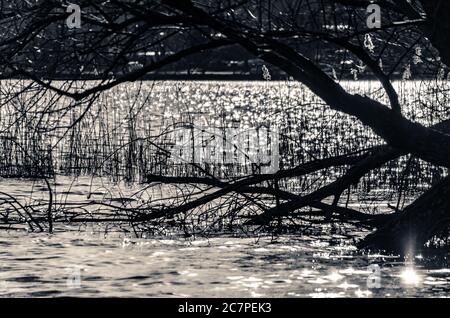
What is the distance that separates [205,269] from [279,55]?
248 cm

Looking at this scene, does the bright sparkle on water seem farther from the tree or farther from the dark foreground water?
the tree

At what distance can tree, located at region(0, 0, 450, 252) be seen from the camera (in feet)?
37.7

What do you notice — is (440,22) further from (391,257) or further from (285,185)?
(285,185)

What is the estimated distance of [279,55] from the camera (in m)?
12.3

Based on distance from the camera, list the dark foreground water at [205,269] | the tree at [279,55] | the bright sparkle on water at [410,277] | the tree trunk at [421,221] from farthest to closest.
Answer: the tree trunk at [421,221] → the bright sparkle on water at [410,277] → the tree at [279,55] → the dark foreground water at [205,269]

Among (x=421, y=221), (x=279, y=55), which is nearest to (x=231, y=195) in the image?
(x=279, y=55)

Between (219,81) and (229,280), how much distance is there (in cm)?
11689

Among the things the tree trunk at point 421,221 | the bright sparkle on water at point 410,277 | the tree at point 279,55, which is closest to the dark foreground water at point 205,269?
the bright sparkle on water at point 410,277

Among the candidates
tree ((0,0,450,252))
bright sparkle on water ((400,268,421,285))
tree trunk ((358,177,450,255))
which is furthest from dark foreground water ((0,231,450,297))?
tree ((0,0,450,252))

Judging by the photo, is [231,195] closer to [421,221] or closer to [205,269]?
[205,269]

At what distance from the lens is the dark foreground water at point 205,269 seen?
1132 centimetres

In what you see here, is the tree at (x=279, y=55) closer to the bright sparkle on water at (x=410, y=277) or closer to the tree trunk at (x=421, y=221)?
the tree trunk at (x=421, y=221)

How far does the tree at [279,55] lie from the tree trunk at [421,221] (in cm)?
1

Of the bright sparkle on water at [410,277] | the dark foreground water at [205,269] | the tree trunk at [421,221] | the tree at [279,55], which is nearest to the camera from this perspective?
the dark foreground water at [205,269]
